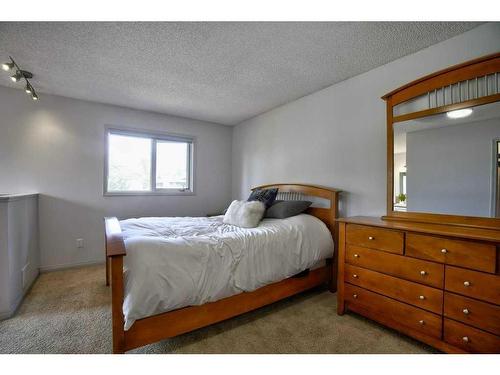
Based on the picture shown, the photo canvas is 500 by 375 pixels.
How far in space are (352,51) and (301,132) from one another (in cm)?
115

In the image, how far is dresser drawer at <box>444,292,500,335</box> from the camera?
3.91 feet

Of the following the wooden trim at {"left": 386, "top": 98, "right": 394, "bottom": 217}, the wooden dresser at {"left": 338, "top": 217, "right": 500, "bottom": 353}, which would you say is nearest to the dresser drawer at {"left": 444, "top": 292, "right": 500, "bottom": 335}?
the wooden dresser at {"left": 338, "top": 217, "right": 500, "bottom": 353}

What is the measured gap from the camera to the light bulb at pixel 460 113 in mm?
1623

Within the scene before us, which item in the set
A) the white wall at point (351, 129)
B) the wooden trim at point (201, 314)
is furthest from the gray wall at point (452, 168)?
the wooden trim at point (201, 314)

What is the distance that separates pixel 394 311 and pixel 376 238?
50 centimetres

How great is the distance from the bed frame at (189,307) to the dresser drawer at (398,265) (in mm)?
557

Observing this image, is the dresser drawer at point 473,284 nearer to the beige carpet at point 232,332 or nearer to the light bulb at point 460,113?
the beige carpet at point 232,332

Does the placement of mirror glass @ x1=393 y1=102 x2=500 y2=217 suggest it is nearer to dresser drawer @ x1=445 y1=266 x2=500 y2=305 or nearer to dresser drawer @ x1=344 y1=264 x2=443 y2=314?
dresser drawer @ x1=445 y1=266 x2=500 y2=305

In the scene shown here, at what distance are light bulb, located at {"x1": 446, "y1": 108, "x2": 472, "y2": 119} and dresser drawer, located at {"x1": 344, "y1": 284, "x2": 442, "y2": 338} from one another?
1.39 metres

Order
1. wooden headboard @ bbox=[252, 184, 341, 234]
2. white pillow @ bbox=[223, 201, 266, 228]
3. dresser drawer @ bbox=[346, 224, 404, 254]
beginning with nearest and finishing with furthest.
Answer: dresser drawer @ bbox=[346, 224, 404, 254], white pillow @ bbox=[223, 201, 266, 228], wooden headboard @ bbox=[252, 184, 341, 234]

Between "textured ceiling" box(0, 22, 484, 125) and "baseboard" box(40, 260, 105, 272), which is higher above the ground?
"textured ceiling" box(0, 22, 484, 125)

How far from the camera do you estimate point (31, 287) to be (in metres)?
2.47

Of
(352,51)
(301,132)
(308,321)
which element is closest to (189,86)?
(301,132)
